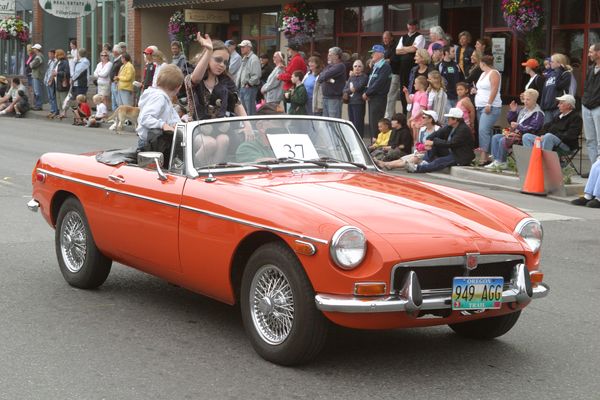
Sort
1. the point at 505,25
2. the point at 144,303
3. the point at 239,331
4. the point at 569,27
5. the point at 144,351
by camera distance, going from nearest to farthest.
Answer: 1. the point at 144,351
2. the point at 239,331
3. the point at 144,303
4. the point at 569,27
5. the point at 505,25

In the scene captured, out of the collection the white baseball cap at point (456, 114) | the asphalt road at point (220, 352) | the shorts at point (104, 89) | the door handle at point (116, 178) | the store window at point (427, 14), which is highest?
the store window at point (427, 14)

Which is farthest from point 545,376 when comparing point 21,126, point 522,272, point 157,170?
point 21,126

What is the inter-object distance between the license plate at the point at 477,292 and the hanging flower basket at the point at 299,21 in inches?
833

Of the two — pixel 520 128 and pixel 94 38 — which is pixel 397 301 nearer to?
pixel 520 128

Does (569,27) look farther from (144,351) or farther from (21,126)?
(144,351)

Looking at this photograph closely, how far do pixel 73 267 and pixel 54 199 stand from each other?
0.60 metres

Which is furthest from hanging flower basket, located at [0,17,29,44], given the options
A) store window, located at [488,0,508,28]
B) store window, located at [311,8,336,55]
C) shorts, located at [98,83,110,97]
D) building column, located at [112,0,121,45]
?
store window, located at [488,0,508,28]

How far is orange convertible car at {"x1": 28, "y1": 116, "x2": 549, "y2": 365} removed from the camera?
17.5 ft

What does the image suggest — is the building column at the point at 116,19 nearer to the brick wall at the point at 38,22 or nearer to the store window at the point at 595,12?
the brick wall at the point at 38,22

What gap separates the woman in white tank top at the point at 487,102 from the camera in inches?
689

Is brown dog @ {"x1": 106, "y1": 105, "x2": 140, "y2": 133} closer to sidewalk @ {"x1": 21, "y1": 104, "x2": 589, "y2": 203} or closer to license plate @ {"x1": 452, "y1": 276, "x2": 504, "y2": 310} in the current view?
sidewalk @ {"x1": 21, "y1": 104, "x2": 589, "y2": 203}

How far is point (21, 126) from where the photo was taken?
27062mm

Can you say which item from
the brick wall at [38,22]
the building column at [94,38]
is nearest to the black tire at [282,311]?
the building column at [94,38]

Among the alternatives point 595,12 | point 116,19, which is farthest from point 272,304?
point 116,19
